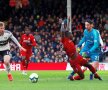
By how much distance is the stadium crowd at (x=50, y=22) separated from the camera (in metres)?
33.4

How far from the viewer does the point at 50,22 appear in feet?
118

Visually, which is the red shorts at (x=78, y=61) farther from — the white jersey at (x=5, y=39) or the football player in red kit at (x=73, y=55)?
the white jersey at (x=5, y=39)

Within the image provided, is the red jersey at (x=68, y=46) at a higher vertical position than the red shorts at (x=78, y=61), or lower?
higher

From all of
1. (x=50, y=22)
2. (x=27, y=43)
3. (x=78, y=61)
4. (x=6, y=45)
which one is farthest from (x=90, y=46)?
(x=50, y=22)

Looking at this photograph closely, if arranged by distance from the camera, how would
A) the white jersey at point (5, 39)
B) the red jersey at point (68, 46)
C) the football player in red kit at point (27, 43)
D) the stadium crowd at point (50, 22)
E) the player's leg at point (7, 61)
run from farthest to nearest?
1. the stadium crowd at point (50, 22)
2. the football player in red kit at point (27, 43)
3. the white jersey at point (5, 39)
4. the player's leg at point (7, 61)
5. the red jersey at point (68, 46)

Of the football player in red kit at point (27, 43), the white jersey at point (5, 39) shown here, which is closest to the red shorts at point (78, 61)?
the white jersey at point (5, 39)

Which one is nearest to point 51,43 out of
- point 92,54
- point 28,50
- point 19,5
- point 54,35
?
point 54,35

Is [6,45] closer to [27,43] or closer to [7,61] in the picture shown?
[7,61]

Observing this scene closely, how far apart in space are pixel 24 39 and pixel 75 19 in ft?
35.1

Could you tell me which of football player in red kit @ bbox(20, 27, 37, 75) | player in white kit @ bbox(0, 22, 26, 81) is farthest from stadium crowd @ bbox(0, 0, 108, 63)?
player in white kit @ bbox(0, 22, 26, 81)

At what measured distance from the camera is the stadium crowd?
33.4 m

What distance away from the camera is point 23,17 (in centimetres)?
3694

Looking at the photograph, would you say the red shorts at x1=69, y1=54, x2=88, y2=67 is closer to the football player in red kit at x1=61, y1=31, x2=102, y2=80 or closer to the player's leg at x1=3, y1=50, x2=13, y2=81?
the football player in red kit at x1=61, y1=31, x2=102, y2=80

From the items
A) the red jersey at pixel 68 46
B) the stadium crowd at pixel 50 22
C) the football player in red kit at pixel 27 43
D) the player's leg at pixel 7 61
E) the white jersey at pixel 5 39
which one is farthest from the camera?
the stadium crowd at pixel 50 22
